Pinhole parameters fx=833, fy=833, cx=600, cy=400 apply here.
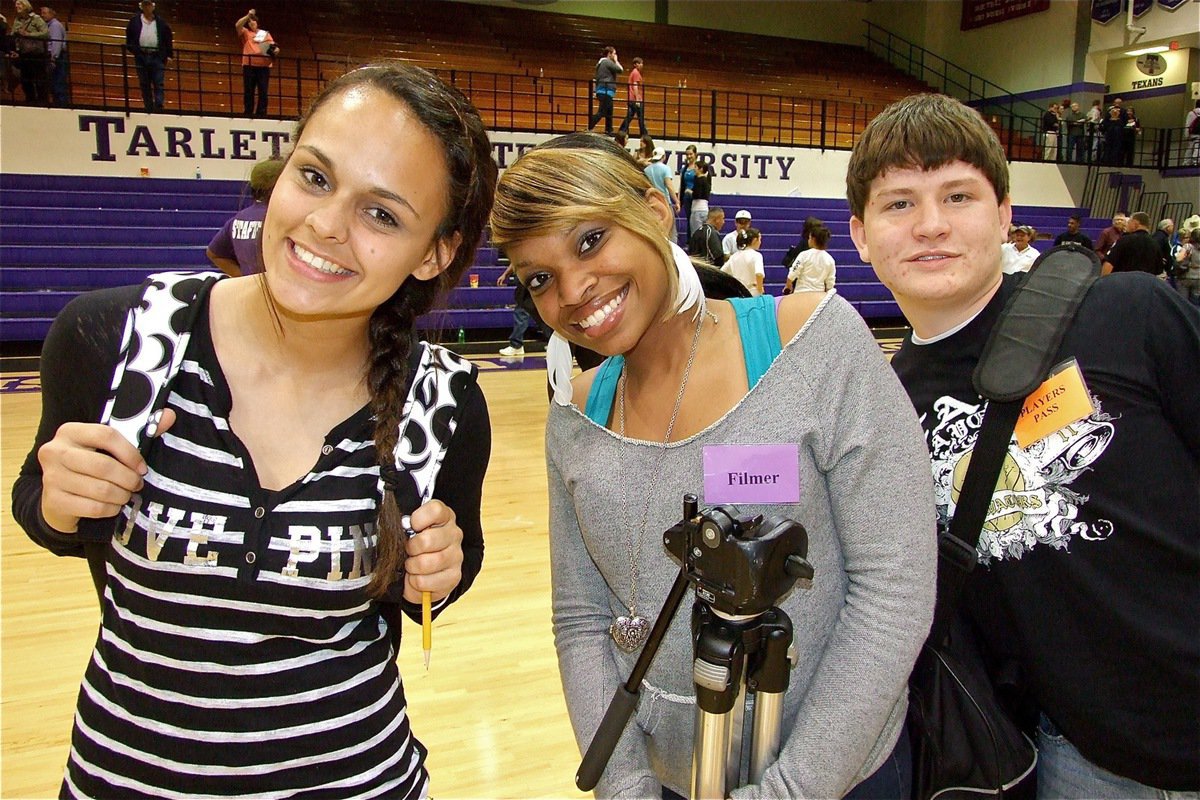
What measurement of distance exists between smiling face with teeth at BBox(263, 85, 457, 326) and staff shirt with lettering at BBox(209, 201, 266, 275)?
183cm

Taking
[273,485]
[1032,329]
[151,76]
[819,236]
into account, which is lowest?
[273,485]

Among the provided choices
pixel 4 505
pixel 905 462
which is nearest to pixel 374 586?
pixel 905 462

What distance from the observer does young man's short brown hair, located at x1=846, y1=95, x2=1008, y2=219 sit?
1324mm

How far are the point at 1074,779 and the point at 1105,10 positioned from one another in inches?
824

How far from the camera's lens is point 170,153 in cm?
1089

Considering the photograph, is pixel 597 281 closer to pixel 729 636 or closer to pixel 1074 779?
pixel 729 636

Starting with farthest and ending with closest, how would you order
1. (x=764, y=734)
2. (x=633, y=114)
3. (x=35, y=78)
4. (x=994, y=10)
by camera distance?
(x=994, y=10) < (x=633, y=114) < (x=35, y=78) < (x=764, y=734)

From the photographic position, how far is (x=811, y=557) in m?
1.09

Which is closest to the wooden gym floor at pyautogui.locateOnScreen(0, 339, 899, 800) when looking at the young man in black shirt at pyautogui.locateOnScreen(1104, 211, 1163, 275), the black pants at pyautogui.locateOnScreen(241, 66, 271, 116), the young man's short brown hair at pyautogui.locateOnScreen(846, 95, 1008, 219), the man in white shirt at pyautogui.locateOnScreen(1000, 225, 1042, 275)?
the young man's short brown hair at pyautogui.locateOnScreen(846, 95, 1008, 219)

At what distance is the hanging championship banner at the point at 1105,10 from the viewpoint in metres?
17.2

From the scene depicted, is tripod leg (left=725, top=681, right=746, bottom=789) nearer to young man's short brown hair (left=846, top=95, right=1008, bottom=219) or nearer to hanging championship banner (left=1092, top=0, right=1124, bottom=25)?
young man's short brown hair (left=846, top=95, right=1008, bottom=219)

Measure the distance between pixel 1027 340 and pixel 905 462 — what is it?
1.24 feet

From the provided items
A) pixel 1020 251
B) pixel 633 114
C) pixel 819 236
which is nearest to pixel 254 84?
pixel 633 114

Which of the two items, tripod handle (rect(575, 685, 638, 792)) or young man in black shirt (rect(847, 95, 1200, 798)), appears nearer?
tripod handle (rect(575, 685, 638, 792))
